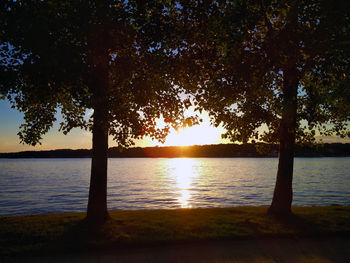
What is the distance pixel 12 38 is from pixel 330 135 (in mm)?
15776

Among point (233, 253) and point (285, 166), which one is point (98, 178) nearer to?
point (233, 253)

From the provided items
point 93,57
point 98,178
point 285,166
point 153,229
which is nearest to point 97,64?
point 93,57

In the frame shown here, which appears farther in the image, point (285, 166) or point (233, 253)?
point (285, 166)

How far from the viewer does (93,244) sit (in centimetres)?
983

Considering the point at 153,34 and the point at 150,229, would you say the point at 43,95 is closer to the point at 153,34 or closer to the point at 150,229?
the point at 153,34

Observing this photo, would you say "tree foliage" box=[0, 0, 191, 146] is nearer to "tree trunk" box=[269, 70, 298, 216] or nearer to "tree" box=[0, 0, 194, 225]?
"tree" box=[0, 0, 194, 225]

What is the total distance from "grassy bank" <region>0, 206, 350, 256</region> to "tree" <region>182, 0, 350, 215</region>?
7.24 feet

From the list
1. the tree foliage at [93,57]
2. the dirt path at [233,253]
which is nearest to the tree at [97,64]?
the tree foliage at [93,57]

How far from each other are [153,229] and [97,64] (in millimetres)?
6688

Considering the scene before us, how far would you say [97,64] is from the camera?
1199cm

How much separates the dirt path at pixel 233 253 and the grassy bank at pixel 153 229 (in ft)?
1.52

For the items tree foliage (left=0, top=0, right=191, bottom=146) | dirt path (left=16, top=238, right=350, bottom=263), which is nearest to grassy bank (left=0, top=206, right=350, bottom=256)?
dirt path (left=16, top=238, right=350, bottom=263)

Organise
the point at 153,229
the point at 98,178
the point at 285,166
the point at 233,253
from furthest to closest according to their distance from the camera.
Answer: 1. the point at 285,166
2. the point at 98,178
3. the point at 153,229
4. the point at 233,253

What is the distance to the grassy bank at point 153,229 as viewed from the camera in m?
10.0
